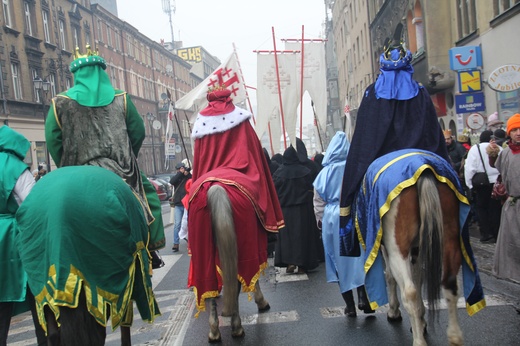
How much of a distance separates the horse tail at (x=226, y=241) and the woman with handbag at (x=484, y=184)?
6456mm

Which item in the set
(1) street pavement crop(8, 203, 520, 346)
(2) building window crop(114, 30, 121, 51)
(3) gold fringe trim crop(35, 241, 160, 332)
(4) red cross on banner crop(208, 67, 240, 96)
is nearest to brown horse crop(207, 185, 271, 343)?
(1) street pavement crop(8, 203, 520, 346)

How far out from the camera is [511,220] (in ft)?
20.9

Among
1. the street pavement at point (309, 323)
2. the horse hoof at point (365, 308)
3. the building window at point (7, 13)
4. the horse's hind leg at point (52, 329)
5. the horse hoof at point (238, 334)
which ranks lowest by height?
the street pavement at point (309, 323)

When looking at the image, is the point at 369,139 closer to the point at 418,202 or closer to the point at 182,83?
the point at 418,202

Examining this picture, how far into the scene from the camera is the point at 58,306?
3486 mm

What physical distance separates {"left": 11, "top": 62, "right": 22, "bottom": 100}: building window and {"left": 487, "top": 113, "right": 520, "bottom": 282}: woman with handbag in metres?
31.5

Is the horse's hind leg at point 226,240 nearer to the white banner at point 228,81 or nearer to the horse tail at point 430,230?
the horse tail at point 430,230

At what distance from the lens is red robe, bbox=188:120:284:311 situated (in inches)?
220

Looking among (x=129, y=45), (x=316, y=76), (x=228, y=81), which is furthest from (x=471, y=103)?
(x=129, y=45)

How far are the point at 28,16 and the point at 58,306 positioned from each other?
3647 centimetres

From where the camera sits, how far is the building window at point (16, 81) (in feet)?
109

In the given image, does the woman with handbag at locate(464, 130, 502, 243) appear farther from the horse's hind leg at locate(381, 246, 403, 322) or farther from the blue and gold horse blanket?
the blue and gold horse blanket

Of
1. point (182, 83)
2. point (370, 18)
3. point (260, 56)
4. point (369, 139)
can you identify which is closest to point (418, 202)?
point (369, 139)

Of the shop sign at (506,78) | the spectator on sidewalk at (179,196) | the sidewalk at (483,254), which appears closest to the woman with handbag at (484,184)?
the sidewalk at (483,254)
